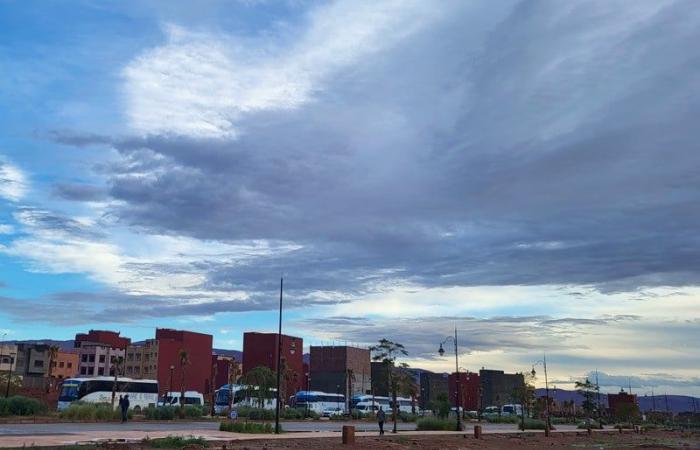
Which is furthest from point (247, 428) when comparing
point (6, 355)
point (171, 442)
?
point (6, 355)

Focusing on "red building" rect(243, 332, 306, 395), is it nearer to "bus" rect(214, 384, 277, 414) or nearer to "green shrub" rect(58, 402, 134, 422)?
"bus" rect(214, 384, 277, 414)

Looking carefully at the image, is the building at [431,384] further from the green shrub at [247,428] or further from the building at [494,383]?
the green shrub at [247,428]

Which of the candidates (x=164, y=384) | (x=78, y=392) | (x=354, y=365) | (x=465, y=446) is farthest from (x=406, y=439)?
(x=354, y=365)

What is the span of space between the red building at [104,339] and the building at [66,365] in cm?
832

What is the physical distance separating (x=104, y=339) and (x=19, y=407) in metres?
105

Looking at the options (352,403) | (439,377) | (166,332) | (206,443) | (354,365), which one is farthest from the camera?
(439,377)

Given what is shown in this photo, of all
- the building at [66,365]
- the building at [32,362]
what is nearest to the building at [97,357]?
the building at [66,365]

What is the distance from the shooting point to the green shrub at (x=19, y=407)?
53.0 meters

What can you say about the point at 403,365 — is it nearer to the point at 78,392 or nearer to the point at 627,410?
the point at 78,392

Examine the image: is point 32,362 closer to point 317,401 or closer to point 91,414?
point 317,401

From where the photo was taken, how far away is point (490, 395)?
17850cm

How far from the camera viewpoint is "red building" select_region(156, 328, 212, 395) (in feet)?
437

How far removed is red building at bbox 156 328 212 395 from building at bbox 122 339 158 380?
1.45m

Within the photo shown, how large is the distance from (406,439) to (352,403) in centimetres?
6938
